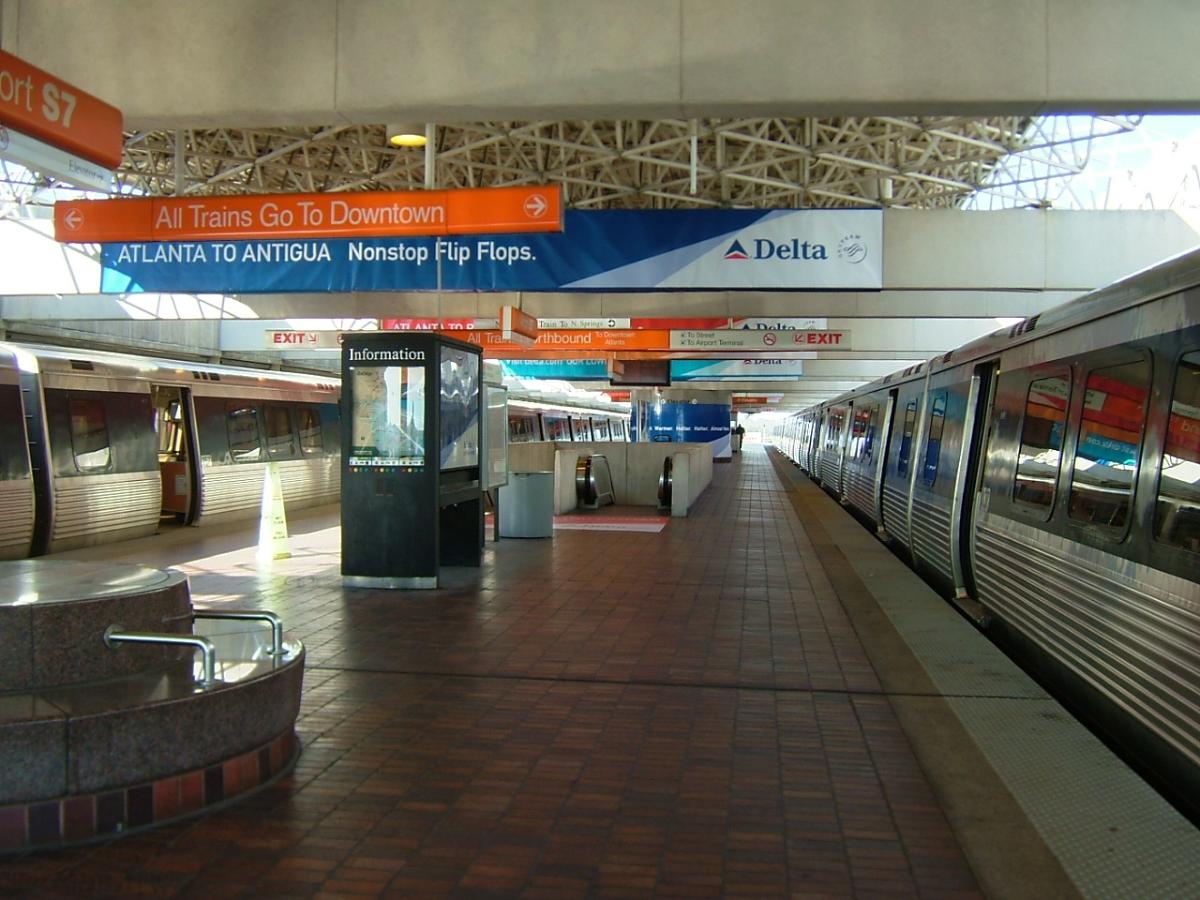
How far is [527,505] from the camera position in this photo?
13.5 metres

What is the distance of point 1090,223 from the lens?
13.1m

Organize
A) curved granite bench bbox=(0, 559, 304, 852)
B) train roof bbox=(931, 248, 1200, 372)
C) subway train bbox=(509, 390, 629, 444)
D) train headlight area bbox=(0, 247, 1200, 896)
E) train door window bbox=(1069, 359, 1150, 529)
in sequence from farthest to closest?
1. subway train bbox=(509, 390, 629, 444)
2. train door window bbox=(1069, 359, 1150, 529)
3. train roof bbox=(931, 248, 1200, 372)
4. train headlight area bbox=(0, 247, 1200, 896)
5. curved granite bench bbox=(0, 559, 304, 852)

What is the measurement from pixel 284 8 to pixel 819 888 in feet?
22.5

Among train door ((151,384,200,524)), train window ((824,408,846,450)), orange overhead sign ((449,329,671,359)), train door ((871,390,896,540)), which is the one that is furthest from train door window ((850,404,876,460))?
train door ((151,384,200,524))

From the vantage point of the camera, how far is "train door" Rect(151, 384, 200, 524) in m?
15.1

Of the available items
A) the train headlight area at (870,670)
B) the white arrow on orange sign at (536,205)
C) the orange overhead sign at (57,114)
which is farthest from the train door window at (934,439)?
the orange overhead sign at (57,114)

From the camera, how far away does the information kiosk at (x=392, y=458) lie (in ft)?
30.7

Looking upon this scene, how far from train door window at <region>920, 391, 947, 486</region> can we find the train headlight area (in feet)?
0.21

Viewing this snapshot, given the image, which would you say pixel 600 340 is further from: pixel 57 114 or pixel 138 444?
pixel 57 114

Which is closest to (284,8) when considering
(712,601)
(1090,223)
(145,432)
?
(712,601)

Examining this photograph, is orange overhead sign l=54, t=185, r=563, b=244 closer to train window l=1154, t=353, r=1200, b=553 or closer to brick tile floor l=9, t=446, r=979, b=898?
brick tile floor l=9, t=446, r=979, b=898

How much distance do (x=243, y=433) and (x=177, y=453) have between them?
3.42ft

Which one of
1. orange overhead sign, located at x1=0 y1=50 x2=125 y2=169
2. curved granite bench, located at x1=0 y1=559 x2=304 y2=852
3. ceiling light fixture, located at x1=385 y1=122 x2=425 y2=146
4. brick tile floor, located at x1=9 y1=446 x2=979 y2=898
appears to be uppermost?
ceiling light fixture, located at x1=385 y1=122 x2=425 y2=146

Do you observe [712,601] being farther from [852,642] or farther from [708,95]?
[708,95]
